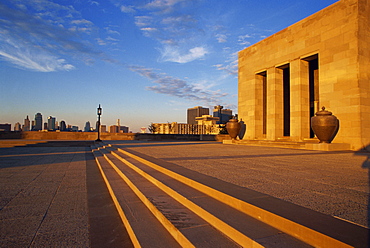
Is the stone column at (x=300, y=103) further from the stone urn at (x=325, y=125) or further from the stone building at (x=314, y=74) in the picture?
the stone urn at (x=325, y=125)

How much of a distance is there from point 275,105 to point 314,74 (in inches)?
210

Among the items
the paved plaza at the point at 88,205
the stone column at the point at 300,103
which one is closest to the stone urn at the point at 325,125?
the stone column at the point at 300,103

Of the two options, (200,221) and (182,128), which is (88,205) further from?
(182,128)

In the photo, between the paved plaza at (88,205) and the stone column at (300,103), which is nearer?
the paved plaza at (88,205)

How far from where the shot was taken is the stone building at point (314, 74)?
13.8 meters


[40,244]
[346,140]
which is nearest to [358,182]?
[40,244]

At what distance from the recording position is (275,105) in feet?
64.9

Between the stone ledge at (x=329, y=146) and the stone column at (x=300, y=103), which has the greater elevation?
the stone column at (x=300, y=103)

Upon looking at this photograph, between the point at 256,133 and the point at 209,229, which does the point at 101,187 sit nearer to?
the point at 209,229

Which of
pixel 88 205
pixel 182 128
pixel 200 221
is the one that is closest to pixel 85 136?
pixel 88 205

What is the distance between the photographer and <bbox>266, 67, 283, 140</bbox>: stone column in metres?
19.8

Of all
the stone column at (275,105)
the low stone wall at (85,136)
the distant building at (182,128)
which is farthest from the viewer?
the distant building at (182,128)

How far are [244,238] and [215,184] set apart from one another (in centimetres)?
171

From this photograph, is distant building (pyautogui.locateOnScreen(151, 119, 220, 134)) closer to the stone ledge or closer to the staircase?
the stone ledge
